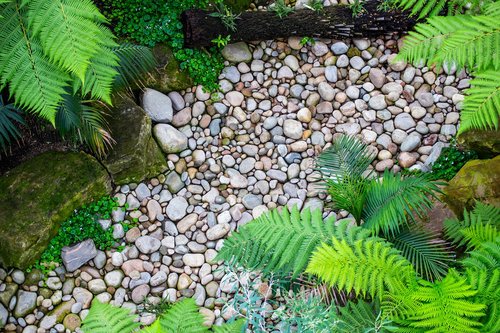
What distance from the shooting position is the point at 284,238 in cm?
241

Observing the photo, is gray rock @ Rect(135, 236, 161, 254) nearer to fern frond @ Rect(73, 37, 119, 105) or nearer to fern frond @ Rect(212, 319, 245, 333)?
fern frond @ Rect(73, 37, 119, 105)

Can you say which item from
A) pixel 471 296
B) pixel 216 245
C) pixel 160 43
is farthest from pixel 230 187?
pixel 471 296

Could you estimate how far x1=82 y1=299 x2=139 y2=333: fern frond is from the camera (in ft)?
6.51

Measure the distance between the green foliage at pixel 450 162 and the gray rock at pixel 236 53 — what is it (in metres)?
1.47

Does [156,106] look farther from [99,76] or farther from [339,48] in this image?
[339,48]

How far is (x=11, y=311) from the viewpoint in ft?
9.77

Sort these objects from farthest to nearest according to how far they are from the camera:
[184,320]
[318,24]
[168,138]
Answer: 1. [318,24]
2. [168,138]
3. [184,320]

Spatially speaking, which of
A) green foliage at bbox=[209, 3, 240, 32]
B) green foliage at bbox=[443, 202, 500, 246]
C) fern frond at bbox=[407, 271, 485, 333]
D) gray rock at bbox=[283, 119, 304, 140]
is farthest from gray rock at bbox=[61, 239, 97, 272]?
green foliage at bbox=[443, 202, 500, 246]

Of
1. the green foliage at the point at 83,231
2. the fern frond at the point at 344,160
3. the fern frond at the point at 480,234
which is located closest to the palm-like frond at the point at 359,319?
the fern frond at the point at 480,234

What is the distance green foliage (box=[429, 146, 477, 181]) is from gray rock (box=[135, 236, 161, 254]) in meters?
1.72

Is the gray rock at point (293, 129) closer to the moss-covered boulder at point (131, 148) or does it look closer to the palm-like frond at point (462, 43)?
the moss-covered boulder at point (131, 148)

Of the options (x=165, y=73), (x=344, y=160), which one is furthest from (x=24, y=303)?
(x=344, y=160)

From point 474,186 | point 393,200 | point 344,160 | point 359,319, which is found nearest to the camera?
point 359,319

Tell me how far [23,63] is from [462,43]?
2098 millimetres
